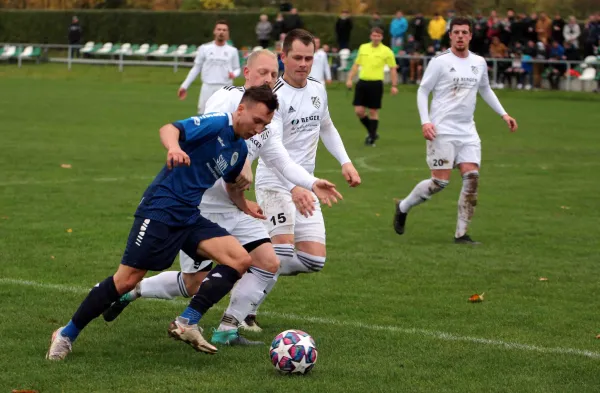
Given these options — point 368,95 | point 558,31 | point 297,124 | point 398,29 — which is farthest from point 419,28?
point 297,124

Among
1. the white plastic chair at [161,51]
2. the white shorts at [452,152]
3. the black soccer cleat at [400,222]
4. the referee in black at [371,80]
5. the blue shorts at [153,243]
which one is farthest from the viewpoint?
the white plastic chair at [161,51]

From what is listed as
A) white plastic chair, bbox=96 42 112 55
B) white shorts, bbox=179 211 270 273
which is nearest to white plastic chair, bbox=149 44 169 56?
white plastic chair, bbox=96 42 112 55

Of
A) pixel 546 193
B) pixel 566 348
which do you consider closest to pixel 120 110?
pixel 546 193

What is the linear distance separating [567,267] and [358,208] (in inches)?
158

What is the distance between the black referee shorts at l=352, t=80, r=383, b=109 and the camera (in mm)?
22470

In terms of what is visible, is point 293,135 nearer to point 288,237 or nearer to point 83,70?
point 288,237

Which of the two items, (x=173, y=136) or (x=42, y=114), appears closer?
(x=173, y=136)

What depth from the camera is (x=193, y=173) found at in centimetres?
656

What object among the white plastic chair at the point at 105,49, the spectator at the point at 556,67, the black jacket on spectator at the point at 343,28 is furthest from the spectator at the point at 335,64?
the white plastic chair at the point at 105,49

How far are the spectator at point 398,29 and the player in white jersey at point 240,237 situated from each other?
107 feet

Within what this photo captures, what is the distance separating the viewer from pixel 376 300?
853 cm

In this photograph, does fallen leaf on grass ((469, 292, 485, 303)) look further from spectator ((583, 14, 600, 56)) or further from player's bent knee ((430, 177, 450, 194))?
spectator ((583, 14, 600, 56))

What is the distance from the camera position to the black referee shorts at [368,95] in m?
22.5

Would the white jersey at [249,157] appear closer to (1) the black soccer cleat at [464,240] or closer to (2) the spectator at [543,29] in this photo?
(1) the black soccer cleat at [464,240]
